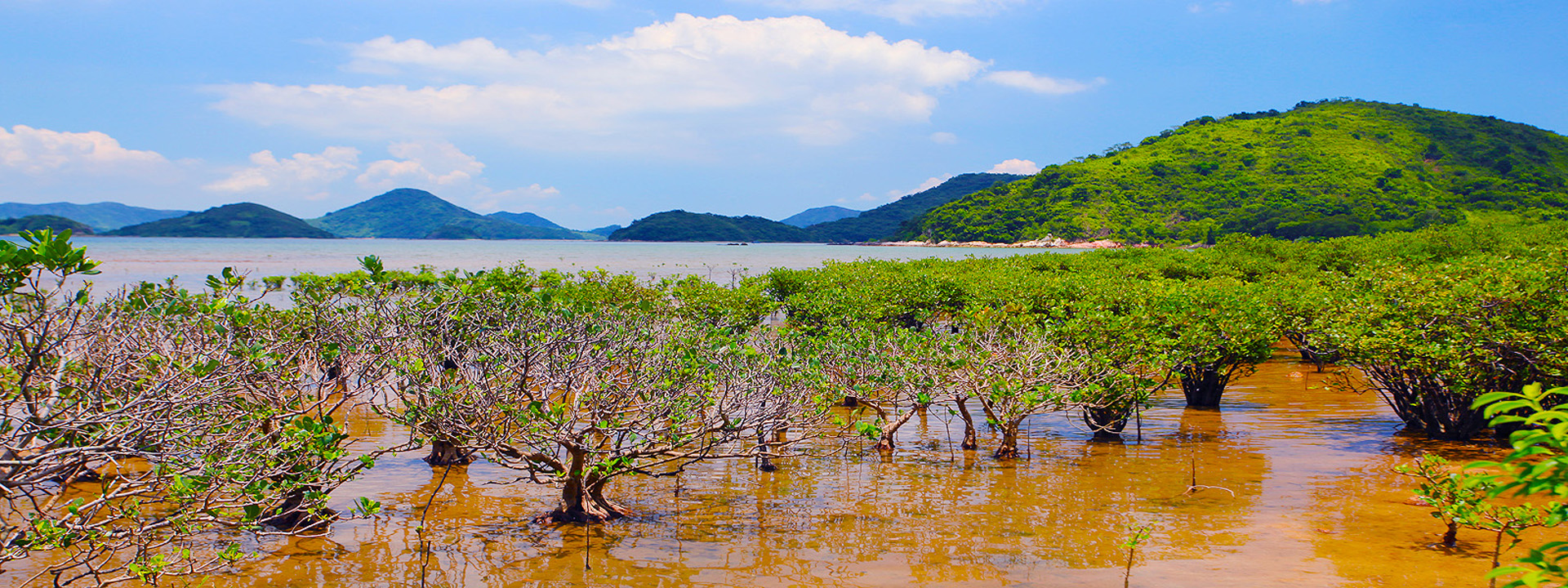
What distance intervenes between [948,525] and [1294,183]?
160m

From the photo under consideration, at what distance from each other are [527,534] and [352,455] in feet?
24.6

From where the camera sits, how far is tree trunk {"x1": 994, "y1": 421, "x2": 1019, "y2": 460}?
17609 mm

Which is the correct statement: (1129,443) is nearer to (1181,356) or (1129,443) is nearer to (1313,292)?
(1181,356)

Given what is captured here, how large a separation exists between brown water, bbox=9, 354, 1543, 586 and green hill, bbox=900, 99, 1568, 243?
354 ft

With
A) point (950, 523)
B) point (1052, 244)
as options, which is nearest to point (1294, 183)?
point (1052, 244)

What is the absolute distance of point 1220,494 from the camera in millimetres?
15133

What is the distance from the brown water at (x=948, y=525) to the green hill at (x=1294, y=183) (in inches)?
4249

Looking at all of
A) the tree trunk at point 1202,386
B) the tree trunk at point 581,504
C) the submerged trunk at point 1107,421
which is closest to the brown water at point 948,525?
the tree trunk at point 581,504

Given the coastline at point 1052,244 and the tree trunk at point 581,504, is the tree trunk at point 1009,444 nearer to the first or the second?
the tree trunk at point 581,504

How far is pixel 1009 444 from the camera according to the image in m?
17.8

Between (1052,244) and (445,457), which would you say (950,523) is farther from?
(1052,244)

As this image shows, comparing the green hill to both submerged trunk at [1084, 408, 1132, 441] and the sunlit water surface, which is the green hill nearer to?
submerged trunk at [1084, 408, 1132, 441]

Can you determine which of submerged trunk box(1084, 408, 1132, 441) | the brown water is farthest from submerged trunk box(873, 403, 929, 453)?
submerged trunk box(1084, 408, 1132, 441)

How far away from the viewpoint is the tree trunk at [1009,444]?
693 inches
